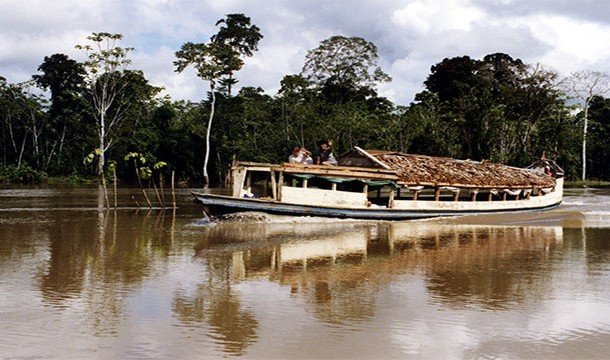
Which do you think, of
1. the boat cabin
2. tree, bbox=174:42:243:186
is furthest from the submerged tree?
the boat cabin

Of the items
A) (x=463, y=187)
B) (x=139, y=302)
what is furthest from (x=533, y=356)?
(x=463, y=187)

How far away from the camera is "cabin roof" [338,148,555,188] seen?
2308cm

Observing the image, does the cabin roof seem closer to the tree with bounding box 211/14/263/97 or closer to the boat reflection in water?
the boat reflection in water

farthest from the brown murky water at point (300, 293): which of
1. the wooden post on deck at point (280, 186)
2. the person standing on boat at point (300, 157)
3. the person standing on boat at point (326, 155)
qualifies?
the person standing on boat at point (326, 155)

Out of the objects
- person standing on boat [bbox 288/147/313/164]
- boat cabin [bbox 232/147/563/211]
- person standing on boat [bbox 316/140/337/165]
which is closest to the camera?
boat cabin [bbox 232/147/563/211]

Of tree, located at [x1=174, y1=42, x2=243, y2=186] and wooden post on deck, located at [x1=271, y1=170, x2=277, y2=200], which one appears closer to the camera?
wooden post on deck, located at [x1=271, y1=170, x2=277, y2=200]

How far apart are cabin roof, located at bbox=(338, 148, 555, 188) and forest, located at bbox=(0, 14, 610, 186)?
66.4ft

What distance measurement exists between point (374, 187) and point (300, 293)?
12955mm

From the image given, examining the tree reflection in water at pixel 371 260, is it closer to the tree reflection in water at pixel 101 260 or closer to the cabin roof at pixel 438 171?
the tree reflection in water at pixel 101 260

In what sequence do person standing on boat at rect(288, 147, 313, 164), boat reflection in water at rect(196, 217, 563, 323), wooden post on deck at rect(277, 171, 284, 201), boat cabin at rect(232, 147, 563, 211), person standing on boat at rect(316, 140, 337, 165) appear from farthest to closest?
1. person standing on boat at rect(316, 140, 337, 165)
2. person standing on boat at rect(288, 147, 313, 164)
3. boat cabin at rect(232, 147, 563, 211)
4. wooden post on deck at rect(277, 171, 284, 201)
5. boat reflection in water at rect(196, 217, 563, 323)

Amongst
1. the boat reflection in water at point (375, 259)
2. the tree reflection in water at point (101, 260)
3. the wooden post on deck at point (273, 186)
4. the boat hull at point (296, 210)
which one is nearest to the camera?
the tree reflection in water at point (101, 260)

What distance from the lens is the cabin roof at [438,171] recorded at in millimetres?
23078

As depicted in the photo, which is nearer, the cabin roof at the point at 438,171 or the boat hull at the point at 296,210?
the boat hull at the point at 296,210

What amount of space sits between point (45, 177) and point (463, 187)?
38.4m
